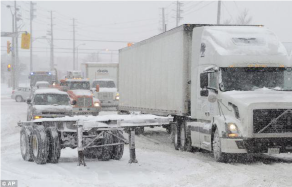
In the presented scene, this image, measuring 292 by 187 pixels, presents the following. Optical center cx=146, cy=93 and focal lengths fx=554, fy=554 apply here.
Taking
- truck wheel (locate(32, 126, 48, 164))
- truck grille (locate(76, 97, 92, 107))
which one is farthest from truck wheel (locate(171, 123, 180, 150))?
truck grille (locate(76, 97, 92, 107))

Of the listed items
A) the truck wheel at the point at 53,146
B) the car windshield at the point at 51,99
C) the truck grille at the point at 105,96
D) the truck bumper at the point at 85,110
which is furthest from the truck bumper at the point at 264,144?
→ the truck grille at the point at 105,96

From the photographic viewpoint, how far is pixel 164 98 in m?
19.7

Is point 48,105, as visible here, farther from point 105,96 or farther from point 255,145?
point 105,96

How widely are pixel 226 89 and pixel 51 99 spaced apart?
1148 cm

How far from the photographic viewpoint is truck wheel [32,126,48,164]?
13.7 m

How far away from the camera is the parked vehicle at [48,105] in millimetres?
23078

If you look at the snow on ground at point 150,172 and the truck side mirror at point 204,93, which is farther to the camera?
the truck side mirror at point 204,93

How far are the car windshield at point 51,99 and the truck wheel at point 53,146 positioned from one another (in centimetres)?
1042

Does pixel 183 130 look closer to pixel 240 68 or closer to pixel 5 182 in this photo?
pixel 240 68

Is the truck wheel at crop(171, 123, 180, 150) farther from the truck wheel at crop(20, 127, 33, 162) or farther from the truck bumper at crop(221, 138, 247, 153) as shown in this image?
the truck wheel at crop(20, 127, 33, 162)

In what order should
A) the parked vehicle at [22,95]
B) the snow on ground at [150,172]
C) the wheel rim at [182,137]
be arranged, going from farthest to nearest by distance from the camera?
the parked vehicle at [22,95]
the wheel rim at [182,137]
the snow on ground at [150,172]

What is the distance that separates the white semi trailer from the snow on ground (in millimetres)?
676

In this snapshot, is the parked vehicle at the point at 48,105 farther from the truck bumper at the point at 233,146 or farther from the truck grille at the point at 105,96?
the truck grille at the point at 105,96

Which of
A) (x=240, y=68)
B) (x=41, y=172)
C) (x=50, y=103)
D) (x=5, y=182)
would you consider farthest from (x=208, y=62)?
(x=50, y=103)
